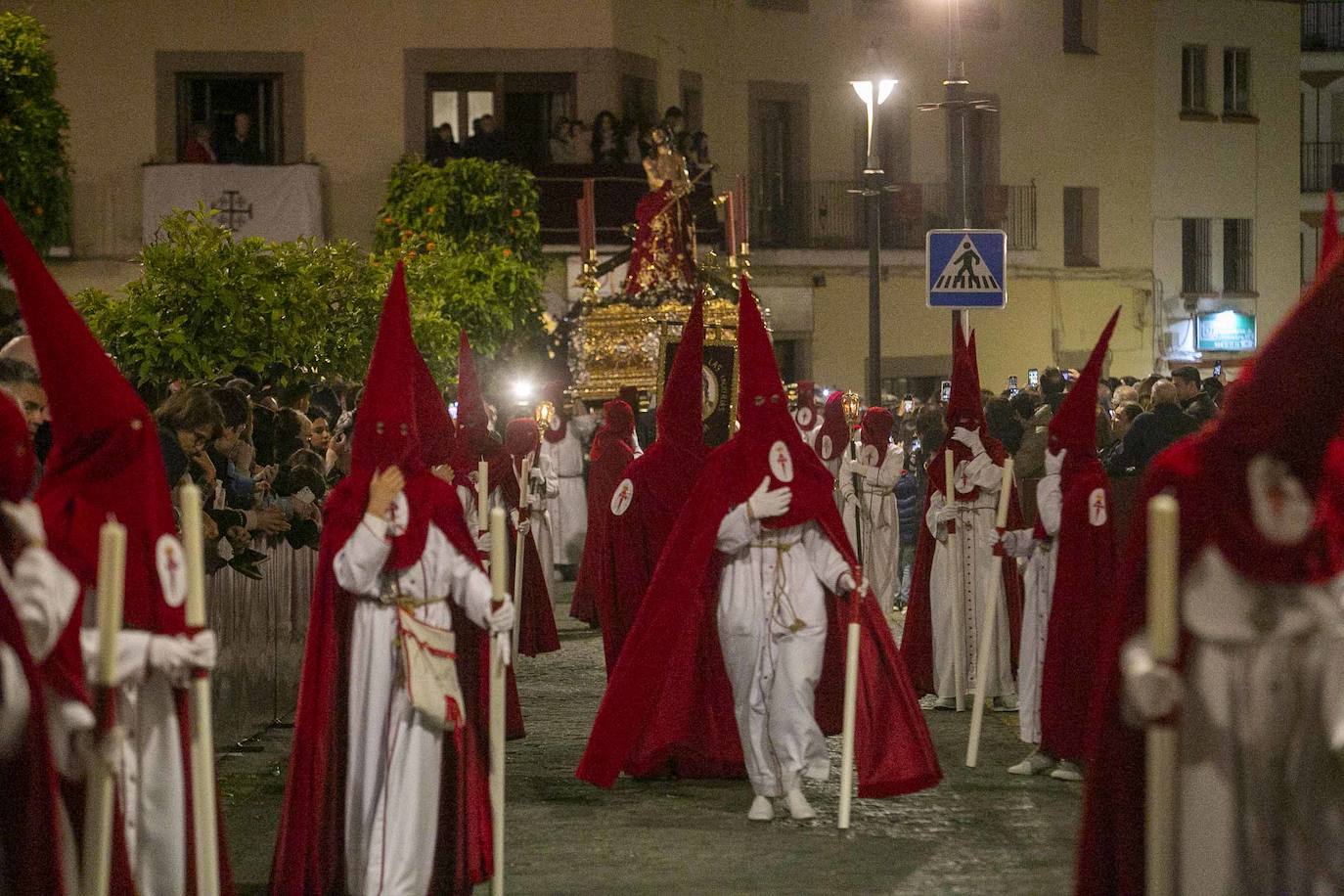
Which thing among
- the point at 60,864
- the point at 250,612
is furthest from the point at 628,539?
the point at 60,864

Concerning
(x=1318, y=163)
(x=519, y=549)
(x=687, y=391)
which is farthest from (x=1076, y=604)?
(x=1318, y=163)

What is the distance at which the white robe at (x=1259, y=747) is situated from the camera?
19.9 feet

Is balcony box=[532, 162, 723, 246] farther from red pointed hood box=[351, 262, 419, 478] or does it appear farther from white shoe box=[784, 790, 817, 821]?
red pointed hood box=[351, 262, 419, 478]

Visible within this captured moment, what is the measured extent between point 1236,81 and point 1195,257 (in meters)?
3.48

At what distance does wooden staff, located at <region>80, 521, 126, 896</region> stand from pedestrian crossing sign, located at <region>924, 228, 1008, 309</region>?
436 inches

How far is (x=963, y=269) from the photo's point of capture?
54.1 feet

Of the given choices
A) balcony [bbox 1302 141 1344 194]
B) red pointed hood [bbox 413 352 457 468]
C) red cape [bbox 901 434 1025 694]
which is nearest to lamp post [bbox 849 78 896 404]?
red cape [bbox 901 434 1025 694]

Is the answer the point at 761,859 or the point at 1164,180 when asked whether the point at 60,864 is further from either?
the point at 1164,180

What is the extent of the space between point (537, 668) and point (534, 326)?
9.88 meters

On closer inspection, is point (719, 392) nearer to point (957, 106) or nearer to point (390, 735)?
point (957, 106)

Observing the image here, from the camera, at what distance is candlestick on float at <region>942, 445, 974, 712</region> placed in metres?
12.9

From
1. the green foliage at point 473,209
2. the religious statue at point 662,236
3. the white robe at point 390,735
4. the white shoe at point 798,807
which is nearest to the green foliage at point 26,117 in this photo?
the green foliage at point 473,209

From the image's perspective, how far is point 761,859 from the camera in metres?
9.27

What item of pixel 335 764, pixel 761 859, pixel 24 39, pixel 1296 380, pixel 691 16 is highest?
pixel 691 16
